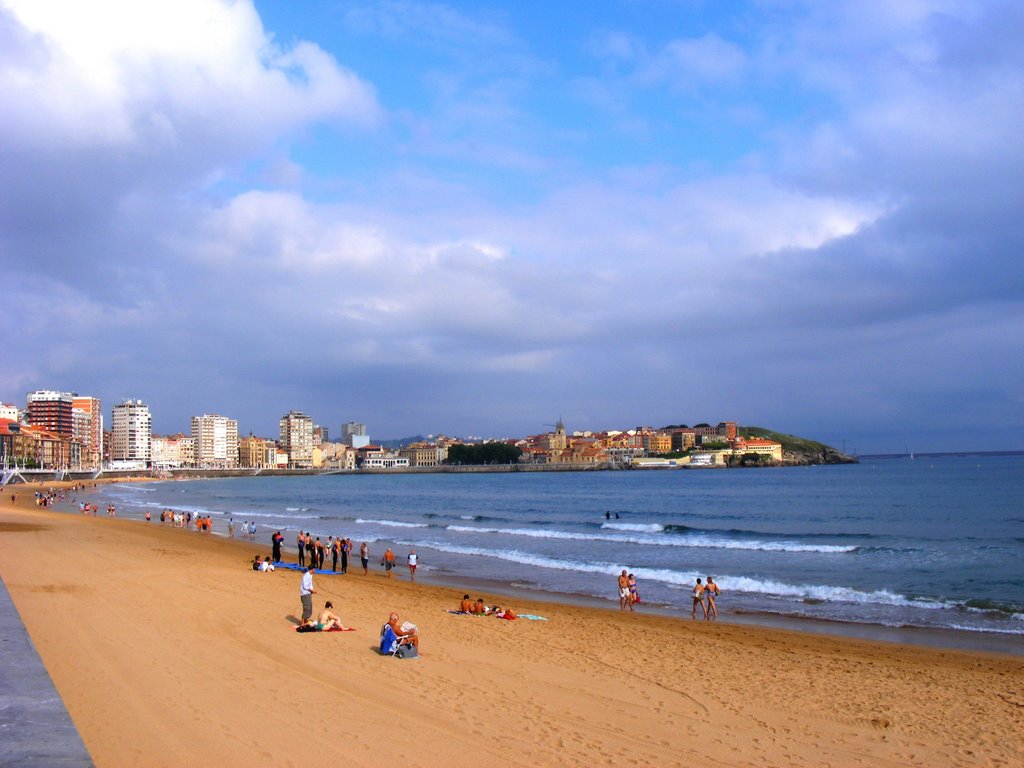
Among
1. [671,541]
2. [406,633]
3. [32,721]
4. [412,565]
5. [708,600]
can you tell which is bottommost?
[671,541]

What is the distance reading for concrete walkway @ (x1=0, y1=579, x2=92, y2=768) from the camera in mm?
3053

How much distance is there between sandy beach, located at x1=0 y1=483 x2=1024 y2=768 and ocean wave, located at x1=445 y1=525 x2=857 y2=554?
14965 mm

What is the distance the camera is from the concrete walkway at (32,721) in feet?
10.0

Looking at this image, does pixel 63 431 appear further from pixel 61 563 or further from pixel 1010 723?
pixel 1010 723

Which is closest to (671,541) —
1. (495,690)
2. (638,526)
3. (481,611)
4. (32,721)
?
(638,526)

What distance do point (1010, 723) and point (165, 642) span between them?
11.1 meters

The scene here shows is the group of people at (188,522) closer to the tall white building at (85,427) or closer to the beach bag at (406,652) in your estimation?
the beach bag at (406,652)

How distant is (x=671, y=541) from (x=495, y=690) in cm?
2537

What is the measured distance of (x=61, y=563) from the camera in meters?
21.5

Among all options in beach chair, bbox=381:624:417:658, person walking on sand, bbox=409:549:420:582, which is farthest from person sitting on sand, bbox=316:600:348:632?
person walking on sand, bbox=409:549:420:582

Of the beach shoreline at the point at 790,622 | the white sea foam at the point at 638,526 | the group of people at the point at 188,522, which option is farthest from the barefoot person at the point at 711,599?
the group of people at the point at 188,522

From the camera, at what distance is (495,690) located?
9.66m

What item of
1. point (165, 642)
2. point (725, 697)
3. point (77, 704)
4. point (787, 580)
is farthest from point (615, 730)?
point (787, 580)

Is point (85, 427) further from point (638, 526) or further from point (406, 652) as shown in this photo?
point (406, 652)
